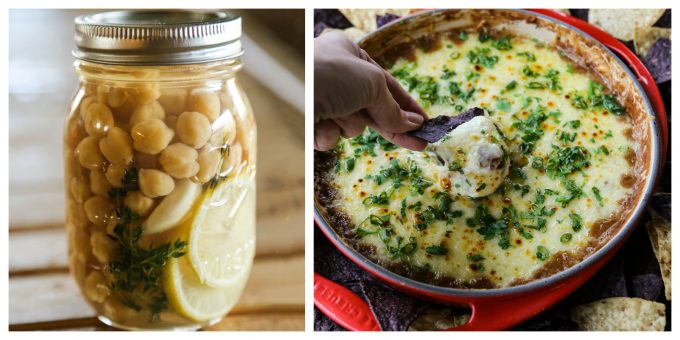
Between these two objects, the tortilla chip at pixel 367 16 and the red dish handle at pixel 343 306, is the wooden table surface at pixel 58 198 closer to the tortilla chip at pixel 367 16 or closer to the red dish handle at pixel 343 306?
the red dish handle at pixel 343 306

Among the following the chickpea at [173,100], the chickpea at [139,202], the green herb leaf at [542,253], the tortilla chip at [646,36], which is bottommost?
the green herb leaf at [542,253]

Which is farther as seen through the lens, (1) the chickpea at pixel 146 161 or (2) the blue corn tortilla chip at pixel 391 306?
(2) the blue corn tortilla chip at pixel 391 306

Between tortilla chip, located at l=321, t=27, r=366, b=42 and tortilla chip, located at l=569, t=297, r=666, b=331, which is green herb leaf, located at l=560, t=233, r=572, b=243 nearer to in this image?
tortilla chip, located at l=569, t=297, r=666, b=331

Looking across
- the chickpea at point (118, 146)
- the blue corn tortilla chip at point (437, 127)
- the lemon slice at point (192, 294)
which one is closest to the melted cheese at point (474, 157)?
the blue corn tortilla chip at point (437, 127)

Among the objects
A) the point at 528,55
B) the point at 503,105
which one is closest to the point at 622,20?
the point at 528,55

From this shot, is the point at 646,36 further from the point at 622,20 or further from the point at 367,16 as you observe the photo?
the point at 367,16
